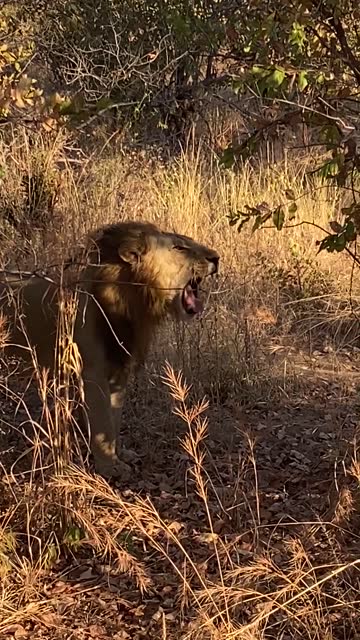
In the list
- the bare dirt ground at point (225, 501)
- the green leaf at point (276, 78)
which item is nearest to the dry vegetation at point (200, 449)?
the bare dirt ground at point (225, 501)

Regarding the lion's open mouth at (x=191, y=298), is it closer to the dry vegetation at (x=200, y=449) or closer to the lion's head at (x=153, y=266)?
the lion's head at (x=153, y=266)

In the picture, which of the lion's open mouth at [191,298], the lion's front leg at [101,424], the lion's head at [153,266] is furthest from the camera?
the lion's open mouth at [191,298]

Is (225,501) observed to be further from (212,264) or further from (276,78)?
(276,78)

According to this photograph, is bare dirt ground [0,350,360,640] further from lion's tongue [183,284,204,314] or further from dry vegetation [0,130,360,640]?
lion's tongue [183,284,204,314]

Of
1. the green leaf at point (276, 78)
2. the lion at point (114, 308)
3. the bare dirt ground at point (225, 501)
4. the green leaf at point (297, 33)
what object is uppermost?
the green leaf at point (297, 33)

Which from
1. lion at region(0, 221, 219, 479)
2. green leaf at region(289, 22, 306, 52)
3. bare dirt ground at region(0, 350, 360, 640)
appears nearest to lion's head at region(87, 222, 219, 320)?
lion at region(0, 221, 219, 479)

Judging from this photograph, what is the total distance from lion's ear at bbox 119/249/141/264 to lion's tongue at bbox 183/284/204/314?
1.11 feet

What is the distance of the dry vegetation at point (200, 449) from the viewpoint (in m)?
3.20

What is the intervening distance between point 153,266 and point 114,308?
0.28m

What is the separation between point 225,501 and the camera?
407cm

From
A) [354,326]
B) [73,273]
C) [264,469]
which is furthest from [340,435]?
[354,326]

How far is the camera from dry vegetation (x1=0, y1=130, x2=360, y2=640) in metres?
3.20

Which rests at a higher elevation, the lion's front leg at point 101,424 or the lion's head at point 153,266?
the lion's head at point 153,266

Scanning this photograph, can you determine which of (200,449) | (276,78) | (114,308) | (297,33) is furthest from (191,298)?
(276,78)
